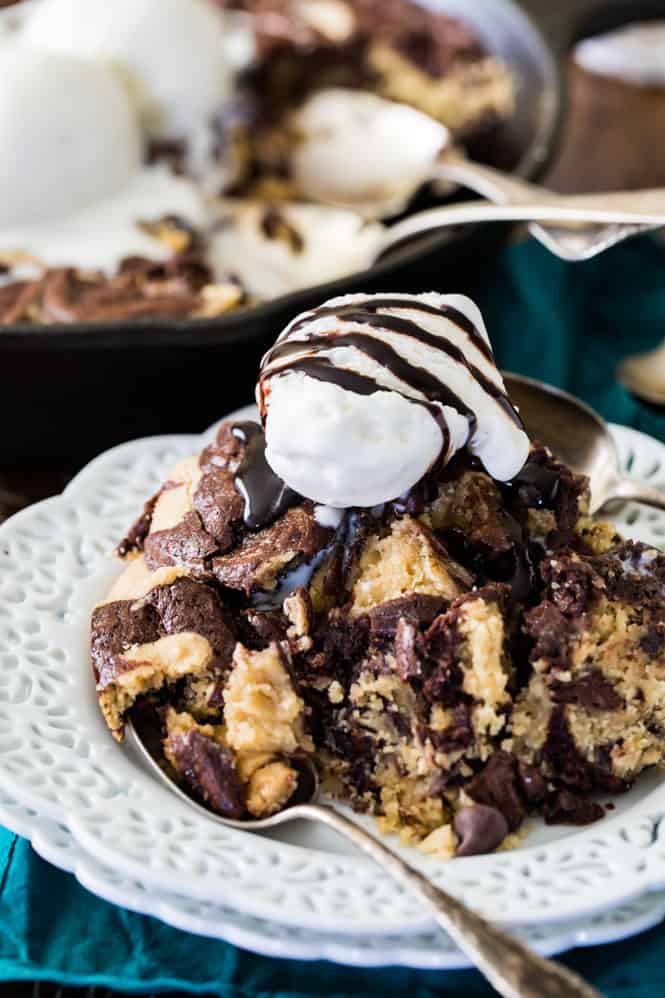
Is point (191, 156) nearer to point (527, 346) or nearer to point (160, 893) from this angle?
point (527, 346)

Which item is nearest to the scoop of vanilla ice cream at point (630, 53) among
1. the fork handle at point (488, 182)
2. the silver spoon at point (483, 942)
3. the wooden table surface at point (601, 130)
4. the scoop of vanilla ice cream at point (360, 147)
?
the wooden table surface at point (601, 130)

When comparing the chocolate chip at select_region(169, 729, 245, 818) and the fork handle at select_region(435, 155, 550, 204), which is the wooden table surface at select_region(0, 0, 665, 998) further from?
the chocolate chip at select_region(169, 729, 245, 818)

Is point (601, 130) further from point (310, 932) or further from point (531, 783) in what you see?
point (310, 932)

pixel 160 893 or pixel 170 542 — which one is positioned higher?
pixel 170 542

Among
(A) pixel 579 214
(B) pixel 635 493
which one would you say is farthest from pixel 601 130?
(B) pixel 635 493

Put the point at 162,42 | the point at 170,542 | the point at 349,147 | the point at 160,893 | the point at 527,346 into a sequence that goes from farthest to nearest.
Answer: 1. the point at 349,147
2. the point at 162,42
3. the point at 527,346
4. the point at 170,542
5. the point at 160,893

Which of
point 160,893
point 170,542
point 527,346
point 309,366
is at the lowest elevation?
point 527,346

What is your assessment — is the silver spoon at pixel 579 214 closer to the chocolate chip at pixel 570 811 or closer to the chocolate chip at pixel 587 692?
the chocolate chip at pixel 587 692

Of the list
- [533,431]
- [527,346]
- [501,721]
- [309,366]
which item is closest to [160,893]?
[501,721]
